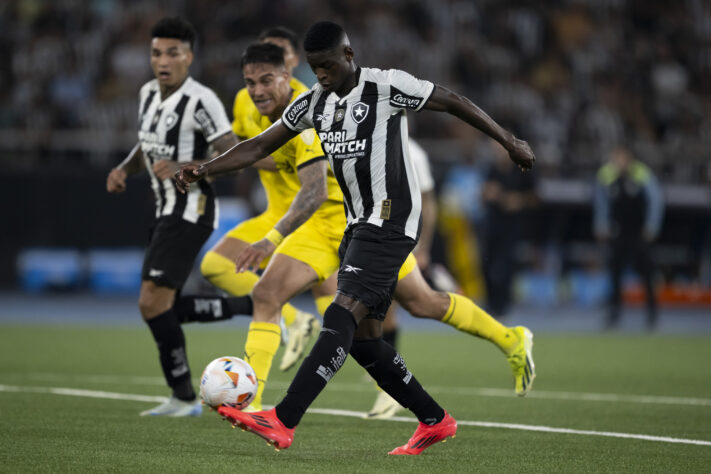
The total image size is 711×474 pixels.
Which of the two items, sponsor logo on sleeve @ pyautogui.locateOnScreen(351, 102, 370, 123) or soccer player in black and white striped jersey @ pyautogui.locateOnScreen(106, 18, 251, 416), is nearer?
sponsor logo on sleeve @ pyautogui.locateOnScreen(351, 102, 370, 123)

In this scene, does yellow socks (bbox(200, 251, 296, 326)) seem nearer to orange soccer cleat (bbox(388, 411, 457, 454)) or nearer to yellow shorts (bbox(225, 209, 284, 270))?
yellow shorts (bbox(225, 209, 284, 270))

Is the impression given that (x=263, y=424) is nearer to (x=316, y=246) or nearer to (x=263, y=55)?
(x=316, y=246)

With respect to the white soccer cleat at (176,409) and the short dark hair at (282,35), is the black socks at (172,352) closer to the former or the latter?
the white soccer cleat at (176,409)

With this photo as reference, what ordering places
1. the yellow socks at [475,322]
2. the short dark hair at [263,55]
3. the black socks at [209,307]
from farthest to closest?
the black socks at [209,307] < the yellow socks at [475,322] < the short dark hair at [263,55]

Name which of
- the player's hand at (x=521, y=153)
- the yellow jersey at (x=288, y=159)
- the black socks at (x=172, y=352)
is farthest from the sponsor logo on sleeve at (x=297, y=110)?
the black socks at (x=172, y=352)

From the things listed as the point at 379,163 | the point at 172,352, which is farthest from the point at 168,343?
the point at 379,163

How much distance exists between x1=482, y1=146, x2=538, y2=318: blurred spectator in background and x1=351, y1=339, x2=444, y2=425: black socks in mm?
10396

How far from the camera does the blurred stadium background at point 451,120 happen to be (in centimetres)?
1906

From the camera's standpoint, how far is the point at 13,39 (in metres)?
20.9

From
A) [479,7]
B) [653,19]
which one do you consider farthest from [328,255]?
[653,19]

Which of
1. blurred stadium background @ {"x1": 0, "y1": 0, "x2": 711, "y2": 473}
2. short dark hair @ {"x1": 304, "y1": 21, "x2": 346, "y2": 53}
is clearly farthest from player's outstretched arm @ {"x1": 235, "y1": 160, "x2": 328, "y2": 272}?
blurred stadium background @ {"x1": 0, "y1": 0, "x2": 711, "y2": 473}

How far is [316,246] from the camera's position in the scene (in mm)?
6828

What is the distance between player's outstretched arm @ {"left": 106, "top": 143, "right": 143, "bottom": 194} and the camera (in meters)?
7.60

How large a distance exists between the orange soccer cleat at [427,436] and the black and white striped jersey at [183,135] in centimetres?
237
